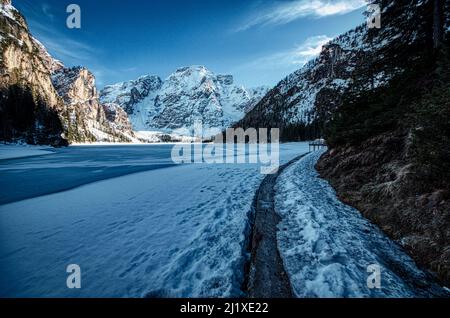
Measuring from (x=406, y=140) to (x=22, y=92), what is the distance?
129 meters

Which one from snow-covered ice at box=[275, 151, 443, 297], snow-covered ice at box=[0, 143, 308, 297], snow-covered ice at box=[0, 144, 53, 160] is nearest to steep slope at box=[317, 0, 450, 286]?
snow-covered ice at box=[275, 151, 443, 297]

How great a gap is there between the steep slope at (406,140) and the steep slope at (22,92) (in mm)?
104439

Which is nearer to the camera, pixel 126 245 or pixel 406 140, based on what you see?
pixel 126 245

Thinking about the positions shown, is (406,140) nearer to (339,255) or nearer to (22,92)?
(339,255)

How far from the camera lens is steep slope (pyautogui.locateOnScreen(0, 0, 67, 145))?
8300cm

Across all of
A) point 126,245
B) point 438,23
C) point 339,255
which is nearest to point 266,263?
point 339,255

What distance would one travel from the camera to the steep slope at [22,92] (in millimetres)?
83000

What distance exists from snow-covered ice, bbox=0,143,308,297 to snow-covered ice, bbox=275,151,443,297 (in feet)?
4.54

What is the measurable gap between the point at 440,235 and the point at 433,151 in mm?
2256

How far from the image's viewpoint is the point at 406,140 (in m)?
8.46

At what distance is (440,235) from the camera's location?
4.77 metres

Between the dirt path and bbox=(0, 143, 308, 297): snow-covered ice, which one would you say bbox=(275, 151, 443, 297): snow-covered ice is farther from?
bbox=(0, 143, 308, 297): snow-covered ice

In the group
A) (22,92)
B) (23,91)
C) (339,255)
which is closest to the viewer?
(339,255)
